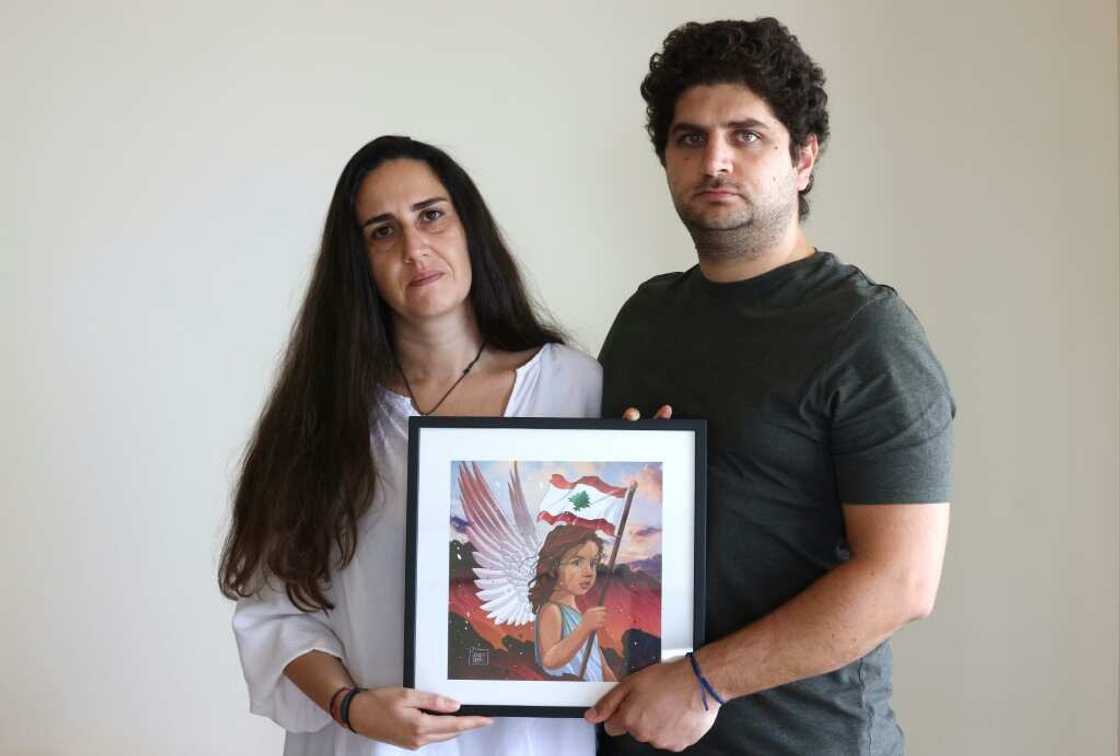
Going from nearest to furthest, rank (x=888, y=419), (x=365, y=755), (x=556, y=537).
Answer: (x=888, y=419) < (x=556, y=537) < (x=365, y=755)

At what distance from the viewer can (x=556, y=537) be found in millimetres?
1642

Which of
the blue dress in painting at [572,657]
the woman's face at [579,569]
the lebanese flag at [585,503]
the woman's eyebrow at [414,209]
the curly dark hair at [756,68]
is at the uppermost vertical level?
the curly dark hair at [756,68]

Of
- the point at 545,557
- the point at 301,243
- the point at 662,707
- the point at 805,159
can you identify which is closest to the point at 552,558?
the point at 545,557

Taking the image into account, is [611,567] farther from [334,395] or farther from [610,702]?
[334,395]

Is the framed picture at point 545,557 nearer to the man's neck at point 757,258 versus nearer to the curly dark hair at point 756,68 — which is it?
the man's neck at point 757,258

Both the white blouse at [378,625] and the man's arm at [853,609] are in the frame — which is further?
the white blouse at [378,625]

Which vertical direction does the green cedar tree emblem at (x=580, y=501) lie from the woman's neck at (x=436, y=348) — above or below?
below

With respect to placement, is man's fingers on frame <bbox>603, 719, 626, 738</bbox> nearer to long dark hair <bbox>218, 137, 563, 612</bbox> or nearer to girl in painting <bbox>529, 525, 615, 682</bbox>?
girl in painting <bbox>529, 525, 615, 682</bbox>

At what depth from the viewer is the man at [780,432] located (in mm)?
1548

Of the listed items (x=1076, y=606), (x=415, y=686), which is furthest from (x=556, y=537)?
(x=1076, y=606)

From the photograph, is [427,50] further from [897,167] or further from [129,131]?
[897,167]

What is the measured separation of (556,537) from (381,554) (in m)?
0.27

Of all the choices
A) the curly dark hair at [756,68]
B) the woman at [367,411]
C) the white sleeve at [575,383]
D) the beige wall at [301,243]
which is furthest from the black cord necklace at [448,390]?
the beige wall at [301,243]

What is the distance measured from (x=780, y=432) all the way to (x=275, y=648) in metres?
0.76
